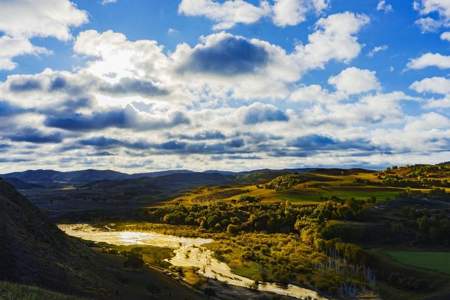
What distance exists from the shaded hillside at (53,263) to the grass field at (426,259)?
27.9 meters

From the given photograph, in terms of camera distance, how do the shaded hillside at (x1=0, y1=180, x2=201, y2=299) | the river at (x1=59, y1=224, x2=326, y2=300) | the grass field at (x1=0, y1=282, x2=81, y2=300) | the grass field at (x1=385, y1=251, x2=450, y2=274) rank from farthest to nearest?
the grass field at (x1=385, y1=251, x2=450, y2=274) < the river at (x1=59, y1=224, x2=326, y2=300) < the shaded hillside at (x1=0, y1=180, x2=201, y2=299) < the grass field at (x1=0, y1=282, x2=81, y2=300)

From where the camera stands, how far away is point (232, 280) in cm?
5684

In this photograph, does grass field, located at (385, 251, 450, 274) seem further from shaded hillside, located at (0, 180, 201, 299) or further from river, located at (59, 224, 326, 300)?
shaded hillside, located at (0, 180, 201, 299)

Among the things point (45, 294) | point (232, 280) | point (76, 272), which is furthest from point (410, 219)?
point (45, 294)

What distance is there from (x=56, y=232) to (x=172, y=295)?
40.7 feet

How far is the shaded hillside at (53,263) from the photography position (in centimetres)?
3256

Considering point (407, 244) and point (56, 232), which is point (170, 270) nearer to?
point (56, 232)

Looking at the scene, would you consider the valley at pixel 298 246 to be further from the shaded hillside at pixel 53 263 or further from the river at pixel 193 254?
the shaded hillside at pixel 53 263

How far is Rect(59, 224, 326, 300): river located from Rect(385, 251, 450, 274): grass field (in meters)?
13.9

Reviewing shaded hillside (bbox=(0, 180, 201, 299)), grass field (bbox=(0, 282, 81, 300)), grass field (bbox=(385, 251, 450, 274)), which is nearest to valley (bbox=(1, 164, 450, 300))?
grass field (bbox=(385, 251, 450, 274))

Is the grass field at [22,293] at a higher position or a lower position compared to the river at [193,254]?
higher

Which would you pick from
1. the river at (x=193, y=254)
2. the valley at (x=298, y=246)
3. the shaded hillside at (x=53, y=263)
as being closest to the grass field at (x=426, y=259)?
the valley at (x=298, y=246)

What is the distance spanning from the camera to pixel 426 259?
198 ft

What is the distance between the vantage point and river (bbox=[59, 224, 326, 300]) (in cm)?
5323
